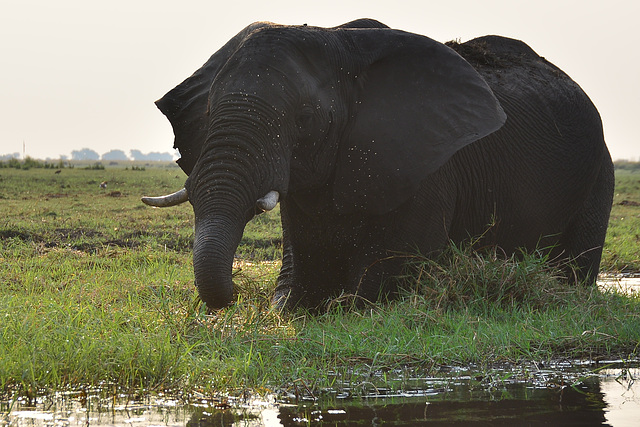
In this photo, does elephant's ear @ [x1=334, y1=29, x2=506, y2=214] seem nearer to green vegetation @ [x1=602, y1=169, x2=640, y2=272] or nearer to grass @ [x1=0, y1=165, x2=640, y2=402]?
grass @ [x1=0, y1=165, x2=640, y2=402]

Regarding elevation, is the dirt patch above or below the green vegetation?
above

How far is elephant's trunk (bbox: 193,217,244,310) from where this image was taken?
5219 mm

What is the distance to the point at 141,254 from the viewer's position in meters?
9.91

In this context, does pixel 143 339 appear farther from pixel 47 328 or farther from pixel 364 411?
pixel 364 411

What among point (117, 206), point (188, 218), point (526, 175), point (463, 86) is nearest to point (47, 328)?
point (463, 86)

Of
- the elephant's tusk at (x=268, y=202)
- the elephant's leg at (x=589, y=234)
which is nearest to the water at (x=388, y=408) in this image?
the elephant's tusk at (x=268, y=202)

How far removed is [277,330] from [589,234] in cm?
362

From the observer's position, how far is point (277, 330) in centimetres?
582

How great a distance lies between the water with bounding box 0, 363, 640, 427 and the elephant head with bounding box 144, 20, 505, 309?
948 mm

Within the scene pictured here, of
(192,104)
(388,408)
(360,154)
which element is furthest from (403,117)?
(388,408)

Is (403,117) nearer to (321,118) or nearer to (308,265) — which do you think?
(321,118)

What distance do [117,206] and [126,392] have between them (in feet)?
36.0

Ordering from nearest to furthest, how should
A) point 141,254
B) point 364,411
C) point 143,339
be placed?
1. point 364,411
2. point 143,339
3. point 141,254

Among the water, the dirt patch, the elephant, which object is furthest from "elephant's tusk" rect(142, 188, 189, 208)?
the dirt patch
